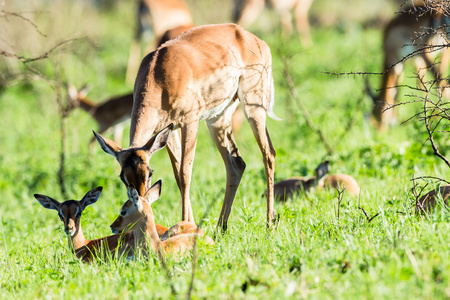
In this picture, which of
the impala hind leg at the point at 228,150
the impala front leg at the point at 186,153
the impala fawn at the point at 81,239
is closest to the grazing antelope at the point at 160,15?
the impala hind leg at the point at 228,150

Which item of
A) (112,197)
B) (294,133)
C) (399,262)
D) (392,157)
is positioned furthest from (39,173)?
(399,262)

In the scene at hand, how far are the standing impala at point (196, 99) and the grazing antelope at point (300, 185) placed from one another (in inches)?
27.5

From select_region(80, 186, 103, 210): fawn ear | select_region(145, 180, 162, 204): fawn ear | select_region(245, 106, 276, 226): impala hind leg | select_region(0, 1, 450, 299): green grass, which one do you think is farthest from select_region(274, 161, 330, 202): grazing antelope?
select_region(80, 186, 103, 210): fawn ear

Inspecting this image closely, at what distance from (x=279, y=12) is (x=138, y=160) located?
13206 mm

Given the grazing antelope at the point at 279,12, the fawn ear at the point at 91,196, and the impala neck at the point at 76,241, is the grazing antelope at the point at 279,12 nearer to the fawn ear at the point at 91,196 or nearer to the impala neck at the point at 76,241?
the fawn ear at the point at 91,196

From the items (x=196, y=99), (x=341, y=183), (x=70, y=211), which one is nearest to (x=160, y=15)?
(x=341, y=183)

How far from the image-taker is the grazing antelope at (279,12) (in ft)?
47.3

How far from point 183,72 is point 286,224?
1561 millimetres

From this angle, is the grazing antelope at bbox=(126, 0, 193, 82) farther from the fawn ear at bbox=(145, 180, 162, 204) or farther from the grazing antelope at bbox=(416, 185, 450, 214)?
the grazing antelope at bbox=(416, 185, 450, 214)

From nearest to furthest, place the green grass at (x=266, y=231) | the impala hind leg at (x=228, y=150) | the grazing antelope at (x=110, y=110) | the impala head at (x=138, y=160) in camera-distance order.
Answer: the green grass at (x=266, y=231)
the impala head at (x=138, y=160)
the impala hind leg at (x=228, y=150)
the grazing antelope at (x=110, y=110)

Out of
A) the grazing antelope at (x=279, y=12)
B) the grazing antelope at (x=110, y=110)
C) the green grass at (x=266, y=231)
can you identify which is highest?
the grazing antelope at (x=279, y=12)

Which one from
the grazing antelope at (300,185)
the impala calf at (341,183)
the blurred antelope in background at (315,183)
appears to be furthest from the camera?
the grazing antelope at (300,185)

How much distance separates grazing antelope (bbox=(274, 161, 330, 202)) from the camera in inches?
251

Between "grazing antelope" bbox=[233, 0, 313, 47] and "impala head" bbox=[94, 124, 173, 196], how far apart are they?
9.61 metres
